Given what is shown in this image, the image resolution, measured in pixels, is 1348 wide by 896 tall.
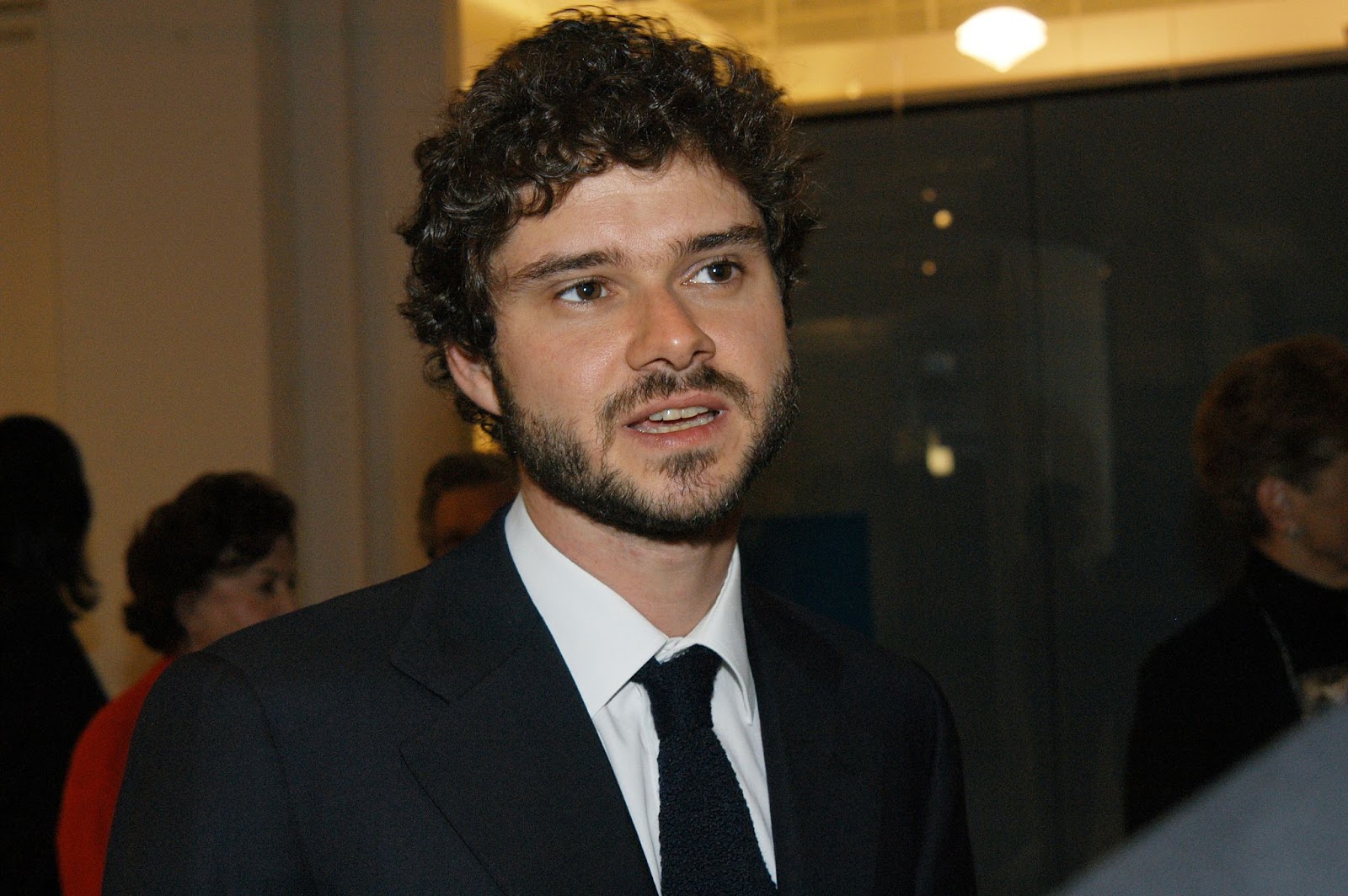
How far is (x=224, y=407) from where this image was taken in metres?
4.11

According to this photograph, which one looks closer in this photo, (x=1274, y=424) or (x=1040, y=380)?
(x=1274, y=424)

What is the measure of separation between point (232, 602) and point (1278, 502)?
79.8 inches

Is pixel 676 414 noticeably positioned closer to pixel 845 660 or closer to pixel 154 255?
pixel 845 660

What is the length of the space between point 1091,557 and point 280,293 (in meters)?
2.56

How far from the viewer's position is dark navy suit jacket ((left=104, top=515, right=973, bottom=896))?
1.30 metres

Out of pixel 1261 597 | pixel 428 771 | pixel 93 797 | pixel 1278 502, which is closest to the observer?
pixel 428 771

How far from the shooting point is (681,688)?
1.48 m

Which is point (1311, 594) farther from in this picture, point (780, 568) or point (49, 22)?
point (49, 22)

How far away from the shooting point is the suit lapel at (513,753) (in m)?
1.32

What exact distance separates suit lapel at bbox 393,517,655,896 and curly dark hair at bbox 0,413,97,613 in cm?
159

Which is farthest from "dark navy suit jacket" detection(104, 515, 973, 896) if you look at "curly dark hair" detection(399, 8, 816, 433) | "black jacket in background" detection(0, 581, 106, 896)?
"black jacket in background" detection(0, 581, 106, 896)

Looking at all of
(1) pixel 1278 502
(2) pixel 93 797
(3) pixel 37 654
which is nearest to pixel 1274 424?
(1) pixel 1278 502

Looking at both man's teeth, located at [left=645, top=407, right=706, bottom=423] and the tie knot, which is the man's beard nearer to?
man's teeth, located at [left=645, top=407, right=706, bottom=423]

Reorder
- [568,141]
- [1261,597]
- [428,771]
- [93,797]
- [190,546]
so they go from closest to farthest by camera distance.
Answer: [428,771] < [568,141] < [93,797] < [1261,597] < [190,546]
